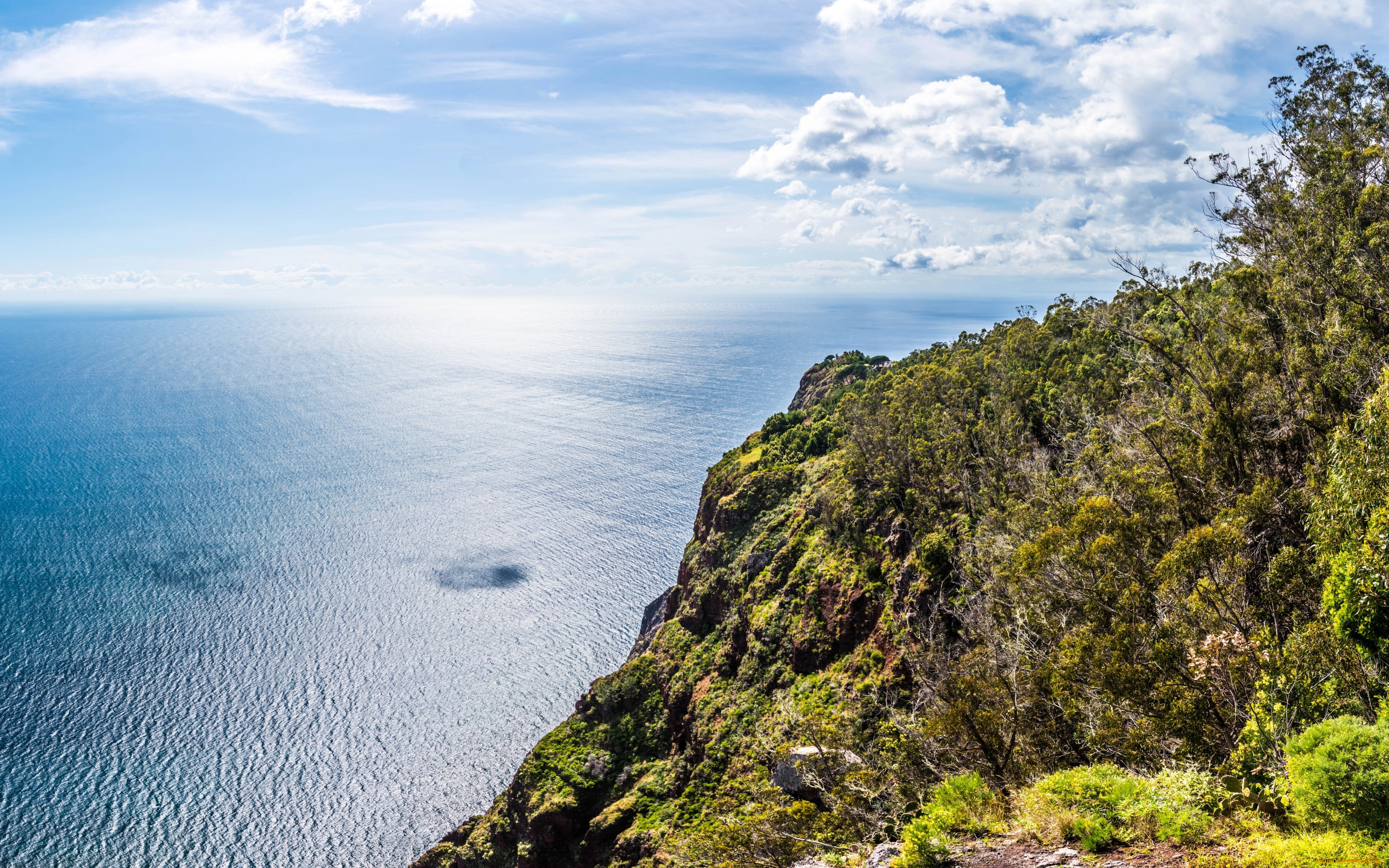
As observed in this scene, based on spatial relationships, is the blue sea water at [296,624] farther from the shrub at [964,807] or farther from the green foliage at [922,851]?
the green foliage at [922,851]

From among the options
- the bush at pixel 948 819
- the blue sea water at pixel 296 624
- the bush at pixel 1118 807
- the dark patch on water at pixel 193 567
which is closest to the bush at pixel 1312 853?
the bush at pixel 1118 807

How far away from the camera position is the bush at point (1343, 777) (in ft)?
37.2

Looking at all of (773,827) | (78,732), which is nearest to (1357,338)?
(773,827)

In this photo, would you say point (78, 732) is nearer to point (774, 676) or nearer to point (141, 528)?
point (141, 528)

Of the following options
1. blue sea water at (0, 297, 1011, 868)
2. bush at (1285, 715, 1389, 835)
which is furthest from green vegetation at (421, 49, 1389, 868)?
blue sea water at (0, 297, 1011, 868)

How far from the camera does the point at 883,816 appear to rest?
2425cm

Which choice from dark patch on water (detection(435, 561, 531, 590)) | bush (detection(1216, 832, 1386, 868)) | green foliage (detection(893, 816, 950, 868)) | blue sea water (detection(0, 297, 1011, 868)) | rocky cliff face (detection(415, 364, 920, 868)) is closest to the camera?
bush (detection(1216, 832, 1386, 868))

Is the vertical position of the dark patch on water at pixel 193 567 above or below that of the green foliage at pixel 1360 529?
below

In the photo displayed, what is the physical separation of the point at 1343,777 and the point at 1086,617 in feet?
46.7

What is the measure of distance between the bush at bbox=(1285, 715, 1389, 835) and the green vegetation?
0.17 feet

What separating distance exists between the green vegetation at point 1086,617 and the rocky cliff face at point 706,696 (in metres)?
0.23

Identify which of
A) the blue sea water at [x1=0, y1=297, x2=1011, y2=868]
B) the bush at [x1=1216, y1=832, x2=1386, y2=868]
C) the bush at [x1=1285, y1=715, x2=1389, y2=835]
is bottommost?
the blue sea water at [x1=0, y1=297, x2=1011, y2=868]

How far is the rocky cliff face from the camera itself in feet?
138

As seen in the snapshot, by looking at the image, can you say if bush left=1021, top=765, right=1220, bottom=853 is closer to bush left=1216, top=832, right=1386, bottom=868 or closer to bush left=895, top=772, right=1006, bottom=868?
bush left=895, top=772, right=1006, bottom=868
